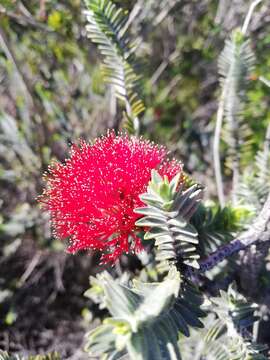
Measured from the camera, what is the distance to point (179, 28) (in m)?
2.85

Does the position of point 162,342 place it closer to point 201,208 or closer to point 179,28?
point 201,208

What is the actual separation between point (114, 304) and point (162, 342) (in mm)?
151

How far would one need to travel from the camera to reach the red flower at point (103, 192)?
1.09 m

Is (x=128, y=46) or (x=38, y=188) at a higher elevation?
(x=128, y=46)

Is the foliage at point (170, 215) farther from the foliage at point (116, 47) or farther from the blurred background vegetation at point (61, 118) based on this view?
the blurred background vegetation at point (61, 118)

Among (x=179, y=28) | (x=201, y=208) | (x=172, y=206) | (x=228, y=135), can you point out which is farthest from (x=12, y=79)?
(x=172, y=206)

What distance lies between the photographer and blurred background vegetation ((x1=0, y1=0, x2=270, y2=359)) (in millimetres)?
2221

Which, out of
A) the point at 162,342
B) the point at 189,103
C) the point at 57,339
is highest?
the point at 189,103

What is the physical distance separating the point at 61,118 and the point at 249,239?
156 centimetres

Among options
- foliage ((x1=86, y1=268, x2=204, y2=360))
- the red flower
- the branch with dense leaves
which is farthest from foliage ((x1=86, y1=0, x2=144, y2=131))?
foliage ((x1=86, y1=268, x2=204, y2=360))

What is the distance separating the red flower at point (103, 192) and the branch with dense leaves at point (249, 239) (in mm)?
226

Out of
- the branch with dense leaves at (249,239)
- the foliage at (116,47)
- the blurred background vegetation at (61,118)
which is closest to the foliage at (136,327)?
the branch with dense leaves at (249,239)

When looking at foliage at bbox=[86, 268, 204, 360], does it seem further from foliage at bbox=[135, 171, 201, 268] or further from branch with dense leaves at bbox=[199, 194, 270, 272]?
branch with dense leaves at bbox=[199, 194, 270, 272]

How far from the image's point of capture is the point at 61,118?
2.43m
